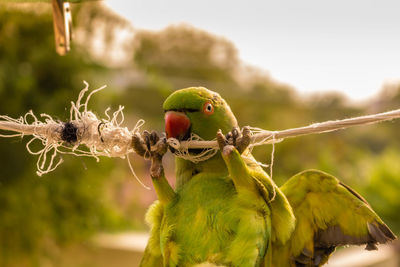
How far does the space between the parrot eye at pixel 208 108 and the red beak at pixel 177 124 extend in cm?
7

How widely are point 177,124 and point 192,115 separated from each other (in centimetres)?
6

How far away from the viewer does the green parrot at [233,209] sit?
3.92ft

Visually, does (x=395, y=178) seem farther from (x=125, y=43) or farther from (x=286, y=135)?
(x=286, y=135)

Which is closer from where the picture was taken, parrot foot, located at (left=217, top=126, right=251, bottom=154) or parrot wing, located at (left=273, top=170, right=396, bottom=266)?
parrot foot, located at (left=217, top=126, right=251, bottom=154)

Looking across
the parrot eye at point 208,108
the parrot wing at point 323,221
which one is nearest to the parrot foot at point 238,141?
the parrot eye at point 208,108

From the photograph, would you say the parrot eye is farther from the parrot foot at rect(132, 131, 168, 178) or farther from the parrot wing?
the parrot wing

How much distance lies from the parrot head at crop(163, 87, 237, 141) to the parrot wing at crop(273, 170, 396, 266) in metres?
A: 0.36

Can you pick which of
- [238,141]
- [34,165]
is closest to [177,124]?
[238,141]

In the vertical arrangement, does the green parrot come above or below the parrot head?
below

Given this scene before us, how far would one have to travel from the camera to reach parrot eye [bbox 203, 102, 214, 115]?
132cm

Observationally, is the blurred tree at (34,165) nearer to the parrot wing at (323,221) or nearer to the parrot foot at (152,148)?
the parrot foot at (152,148)

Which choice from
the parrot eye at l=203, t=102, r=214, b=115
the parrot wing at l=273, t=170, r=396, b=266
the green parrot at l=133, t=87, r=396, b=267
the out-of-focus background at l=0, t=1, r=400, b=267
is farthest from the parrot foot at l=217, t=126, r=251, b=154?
the out-of-focus background at l=0, t=1, r=400, b=267

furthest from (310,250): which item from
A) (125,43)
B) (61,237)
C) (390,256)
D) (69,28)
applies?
(390,256)

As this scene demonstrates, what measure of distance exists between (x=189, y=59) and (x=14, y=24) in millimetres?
5030
